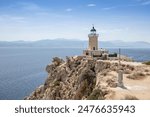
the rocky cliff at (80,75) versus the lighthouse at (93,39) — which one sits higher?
the lighthouse at (93,39)

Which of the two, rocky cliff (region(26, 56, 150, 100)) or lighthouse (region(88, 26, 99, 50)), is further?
lighthouse (region(88, 26, 99, 50))

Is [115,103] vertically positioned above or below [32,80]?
above

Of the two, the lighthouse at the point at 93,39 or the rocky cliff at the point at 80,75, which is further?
the lighthouse at the point at 93,39

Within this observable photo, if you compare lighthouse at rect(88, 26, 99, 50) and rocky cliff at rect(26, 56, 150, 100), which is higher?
lighthouse at rect(88, 26, 99, 50)

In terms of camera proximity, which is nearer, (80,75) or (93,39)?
(80,75)

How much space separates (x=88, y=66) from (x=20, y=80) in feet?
193

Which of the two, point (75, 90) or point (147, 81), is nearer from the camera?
point (147, 81)

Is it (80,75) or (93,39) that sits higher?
(93,39)

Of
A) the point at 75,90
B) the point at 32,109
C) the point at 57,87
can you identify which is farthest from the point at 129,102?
the point at 57,87

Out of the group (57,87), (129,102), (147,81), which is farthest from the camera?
(57,87)

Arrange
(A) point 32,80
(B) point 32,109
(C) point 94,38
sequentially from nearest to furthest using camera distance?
(B) point 32,109 → (C) point 94,38 → (A) point 32,80

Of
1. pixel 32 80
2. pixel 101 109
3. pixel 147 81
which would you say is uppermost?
pixel 101 109

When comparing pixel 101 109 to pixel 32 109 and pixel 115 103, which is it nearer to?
pixel 115 103

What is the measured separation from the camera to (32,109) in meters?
9.01
